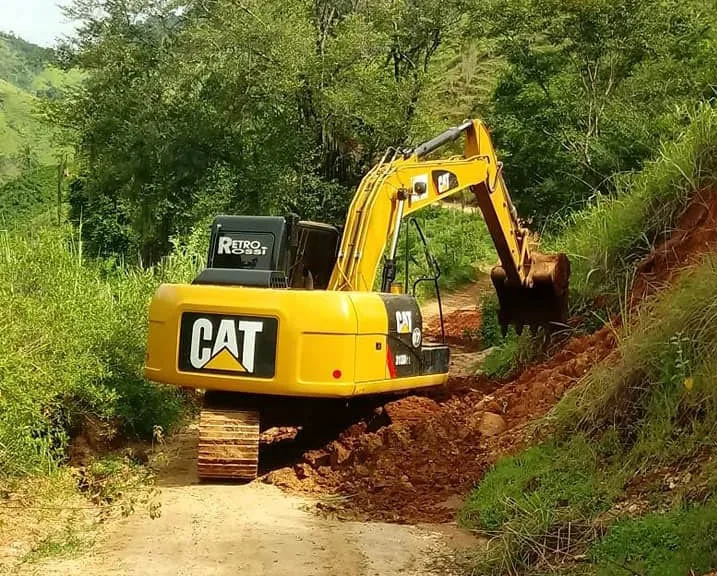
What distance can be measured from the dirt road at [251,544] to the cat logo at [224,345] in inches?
37.6

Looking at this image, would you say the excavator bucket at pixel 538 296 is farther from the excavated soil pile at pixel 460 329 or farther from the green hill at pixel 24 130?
the green hill at pixel 24 130

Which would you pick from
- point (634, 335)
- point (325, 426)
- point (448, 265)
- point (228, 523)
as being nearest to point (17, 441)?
point (228, 523)

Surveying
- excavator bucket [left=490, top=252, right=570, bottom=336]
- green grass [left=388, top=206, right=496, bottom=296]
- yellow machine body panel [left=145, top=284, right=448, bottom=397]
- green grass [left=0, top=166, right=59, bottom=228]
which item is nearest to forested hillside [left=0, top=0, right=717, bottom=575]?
green grass [left=388, top=206, right=496, bottom=296]

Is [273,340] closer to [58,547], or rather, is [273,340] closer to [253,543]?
[253,543]

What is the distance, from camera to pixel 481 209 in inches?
396

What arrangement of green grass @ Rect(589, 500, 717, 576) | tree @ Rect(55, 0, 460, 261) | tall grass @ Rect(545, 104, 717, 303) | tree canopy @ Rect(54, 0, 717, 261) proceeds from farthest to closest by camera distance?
tree @ Rect(55, 0, 460, 261) < tree canopy @ Rect(54, 0, 717, 261) < tall grass @ Rect(545, 104, 717, 303) < green grass @ Rect(589, 500, 717, 576)

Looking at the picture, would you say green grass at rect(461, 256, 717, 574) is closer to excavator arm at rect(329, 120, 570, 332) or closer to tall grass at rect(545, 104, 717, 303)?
excavator arm at rect(329, 120, 570, 332)

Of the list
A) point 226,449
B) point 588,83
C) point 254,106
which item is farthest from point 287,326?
point 254,106

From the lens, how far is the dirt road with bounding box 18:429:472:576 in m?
5.28

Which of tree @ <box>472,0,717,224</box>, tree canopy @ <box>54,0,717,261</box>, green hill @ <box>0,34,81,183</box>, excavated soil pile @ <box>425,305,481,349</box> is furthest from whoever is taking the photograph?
green hill @ <box>0,34,81,183</box>

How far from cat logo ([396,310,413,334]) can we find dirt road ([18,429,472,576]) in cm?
158

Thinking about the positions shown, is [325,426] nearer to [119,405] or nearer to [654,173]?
[119,405]

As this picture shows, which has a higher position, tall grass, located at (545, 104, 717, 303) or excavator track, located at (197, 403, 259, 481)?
tall grass, located at (545, 104, 717, 303)

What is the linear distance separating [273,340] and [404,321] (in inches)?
47.6
